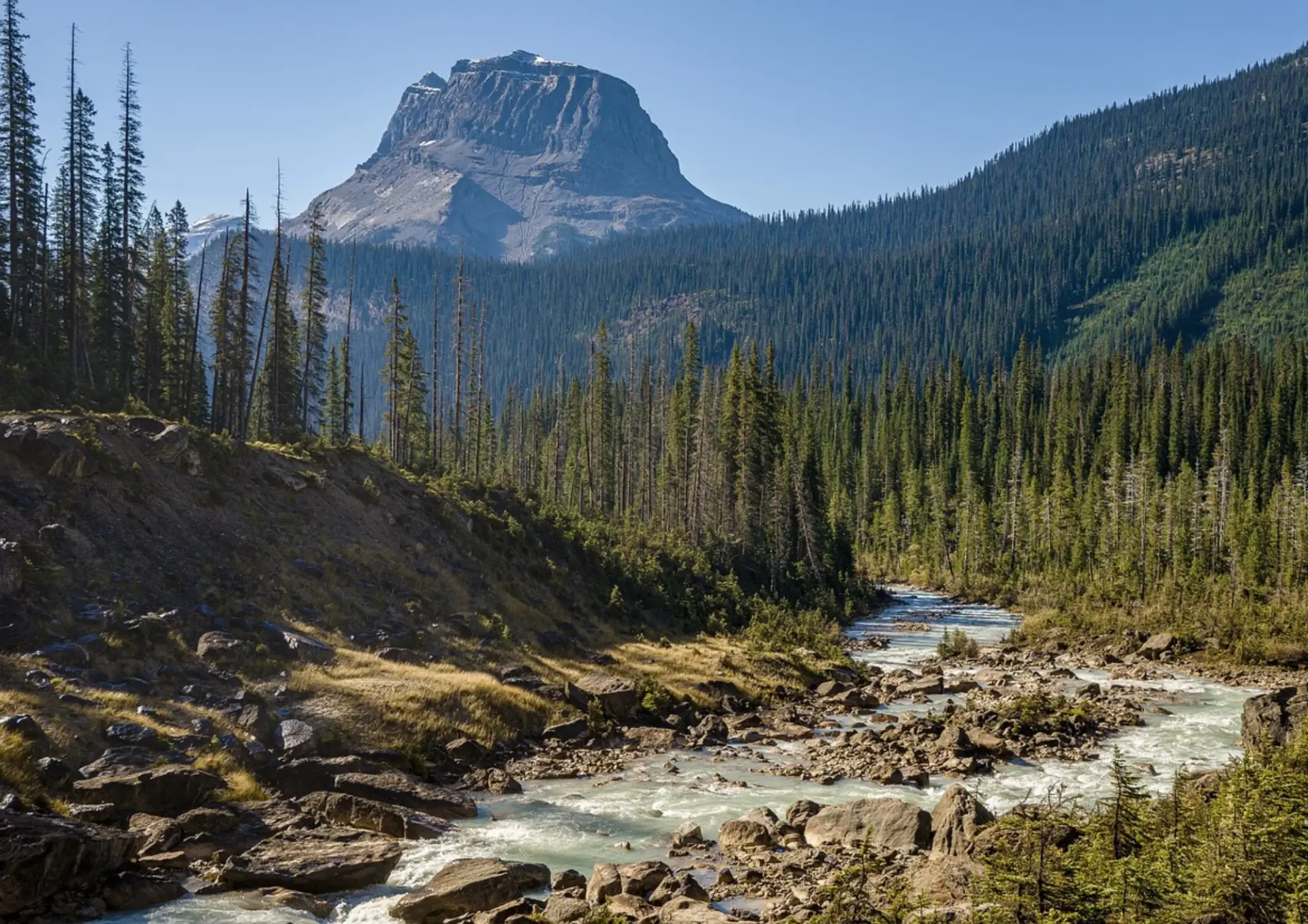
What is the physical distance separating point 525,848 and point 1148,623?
47.7m

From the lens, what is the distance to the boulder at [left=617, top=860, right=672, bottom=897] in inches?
680

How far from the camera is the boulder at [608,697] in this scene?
1297 inches

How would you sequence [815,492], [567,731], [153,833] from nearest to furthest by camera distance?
1. [153,833]
2. [567,731]
3. [815,492]

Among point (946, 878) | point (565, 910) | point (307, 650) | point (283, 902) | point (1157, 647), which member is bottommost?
point (1157, 647)

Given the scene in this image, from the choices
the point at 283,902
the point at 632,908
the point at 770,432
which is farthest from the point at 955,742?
the point at 770,432

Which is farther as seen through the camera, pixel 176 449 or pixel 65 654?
pixel 176 449

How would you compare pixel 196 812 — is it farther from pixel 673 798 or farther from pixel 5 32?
pixel 5 32

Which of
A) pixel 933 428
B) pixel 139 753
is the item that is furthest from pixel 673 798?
pixel 933 428

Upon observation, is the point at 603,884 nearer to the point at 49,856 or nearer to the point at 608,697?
the point at 49,856

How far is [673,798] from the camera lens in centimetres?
2447

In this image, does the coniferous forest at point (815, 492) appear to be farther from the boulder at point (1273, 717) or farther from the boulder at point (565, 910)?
the boulder at point (1273, 717)

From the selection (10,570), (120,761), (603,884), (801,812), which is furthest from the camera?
(10,570)

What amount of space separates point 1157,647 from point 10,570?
169ft

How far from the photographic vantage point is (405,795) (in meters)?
22.4
